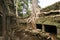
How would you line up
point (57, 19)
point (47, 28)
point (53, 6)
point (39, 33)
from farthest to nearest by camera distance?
point (53, 6)
point (47, 28)
point (39, 33)
point (57, 19)

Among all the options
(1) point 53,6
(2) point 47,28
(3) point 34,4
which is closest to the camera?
(2) point 47,28

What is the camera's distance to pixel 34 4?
6.47m

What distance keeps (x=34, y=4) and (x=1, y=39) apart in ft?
7.28

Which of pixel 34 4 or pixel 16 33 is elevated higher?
pixel 34 4

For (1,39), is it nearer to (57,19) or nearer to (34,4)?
(34,4)

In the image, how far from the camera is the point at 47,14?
5.80 meters

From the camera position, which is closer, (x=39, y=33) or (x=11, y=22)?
(x=39, y=33)

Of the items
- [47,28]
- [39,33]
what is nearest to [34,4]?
[47,28]

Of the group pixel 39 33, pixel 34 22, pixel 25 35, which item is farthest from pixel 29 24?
pixel 39 33

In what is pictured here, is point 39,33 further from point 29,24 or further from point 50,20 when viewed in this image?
point 29,24

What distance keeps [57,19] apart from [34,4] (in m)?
2.01

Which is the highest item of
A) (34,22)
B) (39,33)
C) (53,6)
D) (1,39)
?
(53,6)

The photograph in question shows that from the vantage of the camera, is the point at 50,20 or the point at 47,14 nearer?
the point at 50,20

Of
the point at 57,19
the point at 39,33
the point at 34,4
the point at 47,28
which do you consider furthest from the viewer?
the point at 34,4
